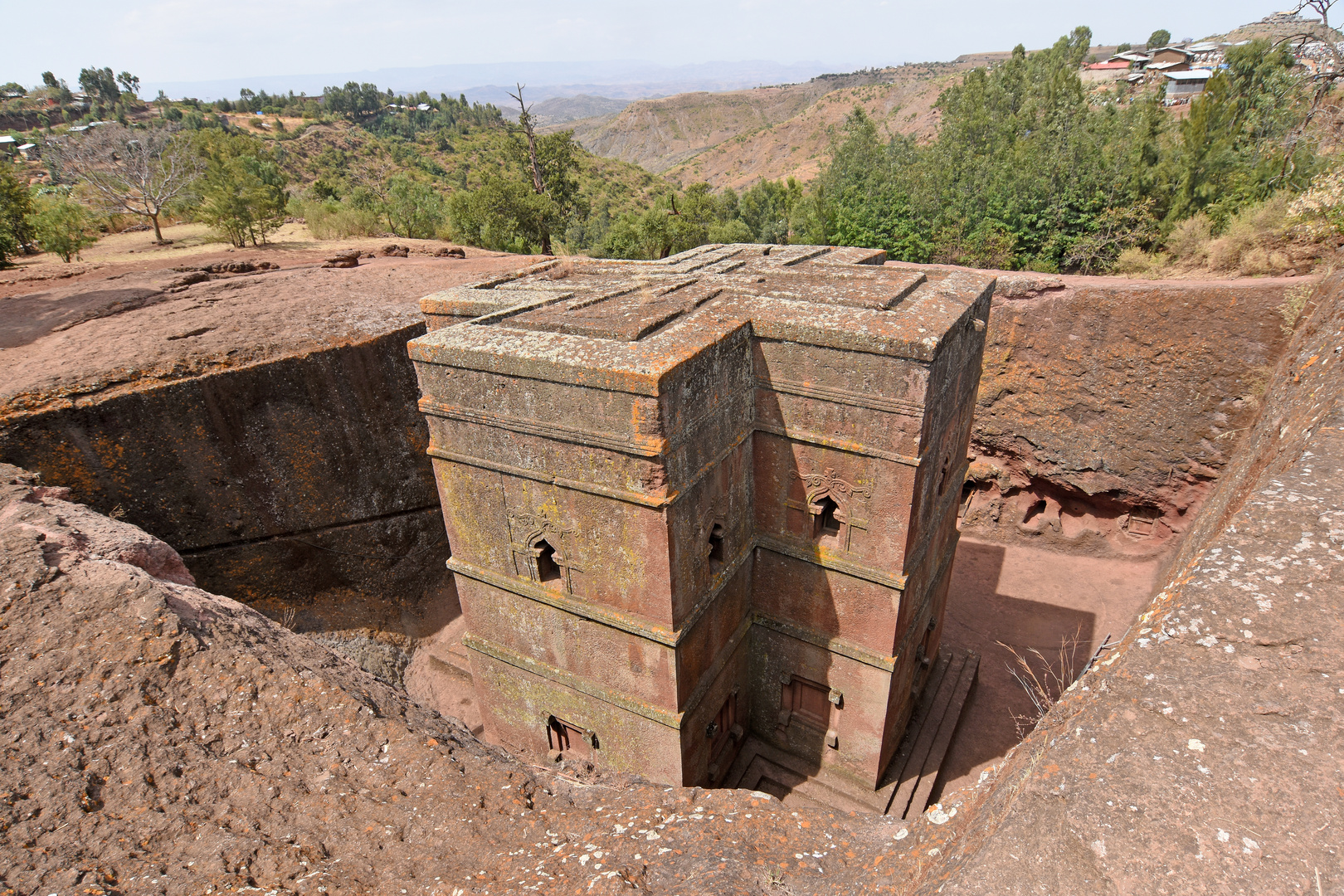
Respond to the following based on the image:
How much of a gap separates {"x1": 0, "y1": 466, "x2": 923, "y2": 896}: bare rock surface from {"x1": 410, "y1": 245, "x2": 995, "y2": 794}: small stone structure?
92.8 inches

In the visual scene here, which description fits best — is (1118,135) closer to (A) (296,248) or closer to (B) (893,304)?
(B) (893,304)

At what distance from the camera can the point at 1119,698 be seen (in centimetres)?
319

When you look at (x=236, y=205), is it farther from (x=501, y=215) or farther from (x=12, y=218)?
(x=501, y=215)

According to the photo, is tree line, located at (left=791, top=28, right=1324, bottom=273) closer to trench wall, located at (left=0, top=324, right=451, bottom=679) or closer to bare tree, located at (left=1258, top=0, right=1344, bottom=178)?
bare tree, located at (left=1258, top=0, right=1344, bottom=178)

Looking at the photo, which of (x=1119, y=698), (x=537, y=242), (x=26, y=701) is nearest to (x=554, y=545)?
(x=26, y=701)

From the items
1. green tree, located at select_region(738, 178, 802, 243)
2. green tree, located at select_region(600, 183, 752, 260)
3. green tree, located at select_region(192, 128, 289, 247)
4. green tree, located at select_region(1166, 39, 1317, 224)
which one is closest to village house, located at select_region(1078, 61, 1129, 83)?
green tree, located at select_region(738, 178, 802, 243)

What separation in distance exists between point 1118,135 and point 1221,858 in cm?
2540

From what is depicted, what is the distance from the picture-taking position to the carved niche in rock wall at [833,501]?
23.0 feet

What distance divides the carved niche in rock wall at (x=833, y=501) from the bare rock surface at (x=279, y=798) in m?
3.65

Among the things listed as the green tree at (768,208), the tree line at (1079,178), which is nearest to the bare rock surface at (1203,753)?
the tree line at (1079,178)

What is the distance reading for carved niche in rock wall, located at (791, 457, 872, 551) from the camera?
7.02 m

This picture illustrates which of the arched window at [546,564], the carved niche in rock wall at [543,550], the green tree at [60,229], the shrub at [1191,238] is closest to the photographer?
the carved niche in rock wall at [543,550]

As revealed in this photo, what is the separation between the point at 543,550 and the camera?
7008 millimetres

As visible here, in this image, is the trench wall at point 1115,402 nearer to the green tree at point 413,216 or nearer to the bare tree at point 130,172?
the green tree at point 413,216
